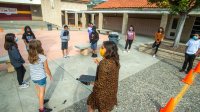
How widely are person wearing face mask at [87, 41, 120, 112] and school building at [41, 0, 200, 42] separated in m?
7.40

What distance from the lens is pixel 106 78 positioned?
2098 mm

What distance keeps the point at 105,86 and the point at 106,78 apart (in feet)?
0.50

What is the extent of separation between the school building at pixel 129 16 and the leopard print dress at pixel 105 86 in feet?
24.6

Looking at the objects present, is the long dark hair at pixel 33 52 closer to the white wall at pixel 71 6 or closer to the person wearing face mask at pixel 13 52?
the person wearing face mask at pixel 13 52

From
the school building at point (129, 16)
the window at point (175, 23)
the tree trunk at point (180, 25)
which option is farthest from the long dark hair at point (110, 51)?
the window at point (175, 23)

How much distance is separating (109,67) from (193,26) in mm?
14447

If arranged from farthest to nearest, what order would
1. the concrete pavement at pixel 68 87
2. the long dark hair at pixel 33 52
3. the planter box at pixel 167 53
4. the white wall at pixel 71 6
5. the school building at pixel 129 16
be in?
1. the white wall at pixel 71 6
2. the school building at pixel 129 16
3. the planter box at pixel 167 53
4. the concrete pavement at pixel 68 87
5. the long dark hair at pixel 33 52

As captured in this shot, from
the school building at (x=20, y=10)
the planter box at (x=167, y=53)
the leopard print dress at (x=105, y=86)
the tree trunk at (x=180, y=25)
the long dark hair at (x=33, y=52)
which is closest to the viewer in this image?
the leopard print dress at (x=105, y=86)

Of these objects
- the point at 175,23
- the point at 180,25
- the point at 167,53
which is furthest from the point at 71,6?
the point at 167,53

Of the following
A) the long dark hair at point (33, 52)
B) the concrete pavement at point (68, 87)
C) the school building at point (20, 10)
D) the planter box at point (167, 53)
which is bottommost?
the concrete pavement at point (68, 87)

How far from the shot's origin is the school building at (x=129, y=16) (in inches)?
513

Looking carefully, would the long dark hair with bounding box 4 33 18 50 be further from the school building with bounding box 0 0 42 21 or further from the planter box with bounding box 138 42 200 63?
the school building with bounding box 0 0 42 21

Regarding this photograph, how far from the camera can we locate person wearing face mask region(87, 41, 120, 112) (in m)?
2.06

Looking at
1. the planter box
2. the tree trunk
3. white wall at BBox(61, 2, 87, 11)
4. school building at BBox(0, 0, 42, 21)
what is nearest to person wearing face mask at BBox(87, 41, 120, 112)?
the planter box
